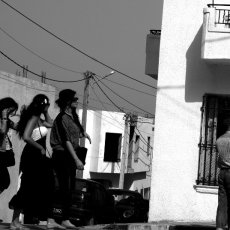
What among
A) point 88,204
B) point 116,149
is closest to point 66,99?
point 88,204

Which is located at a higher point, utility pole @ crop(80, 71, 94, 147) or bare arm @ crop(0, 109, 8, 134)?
utility pole @ crop(80, 71, 94, 147)

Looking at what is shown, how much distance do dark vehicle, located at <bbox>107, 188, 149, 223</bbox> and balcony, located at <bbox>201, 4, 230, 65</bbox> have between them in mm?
8847

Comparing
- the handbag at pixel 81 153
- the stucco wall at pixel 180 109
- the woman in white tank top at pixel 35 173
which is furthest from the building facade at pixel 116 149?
the woman in white tank top at pixel 35 173

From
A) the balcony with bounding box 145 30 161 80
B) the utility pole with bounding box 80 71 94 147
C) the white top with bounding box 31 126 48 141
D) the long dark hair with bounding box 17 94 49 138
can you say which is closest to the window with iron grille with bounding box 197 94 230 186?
the balcony with bounding box 145 30 161 80

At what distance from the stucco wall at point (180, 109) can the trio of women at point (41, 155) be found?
410 cm

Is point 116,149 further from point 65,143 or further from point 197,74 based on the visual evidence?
point 65,143

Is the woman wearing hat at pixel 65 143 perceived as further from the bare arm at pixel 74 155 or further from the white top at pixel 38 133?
the white top at pixel 38 133

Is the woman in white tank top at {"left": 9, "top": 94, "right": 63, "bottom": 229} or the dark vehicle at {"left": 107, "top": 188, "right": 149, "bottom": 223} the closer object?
the woman in white tank top at {"left": 9, "top": 94, "right": 63, "bottom": 229}

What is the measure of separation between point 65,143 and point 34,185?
623mm

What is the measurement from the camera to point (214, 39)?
493 inches

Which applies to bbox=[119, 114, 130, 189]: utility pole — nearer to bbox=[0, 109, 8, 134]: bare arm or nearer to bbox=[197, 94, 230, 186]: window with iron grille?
bbox=[197, 94, 230, 186]: window with iron grille

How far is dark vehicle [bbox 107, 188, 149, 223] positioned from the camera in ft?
68.5

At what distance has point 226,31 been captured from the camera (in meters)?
12.5

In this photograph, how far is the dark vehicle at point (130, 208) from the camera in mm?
20894
